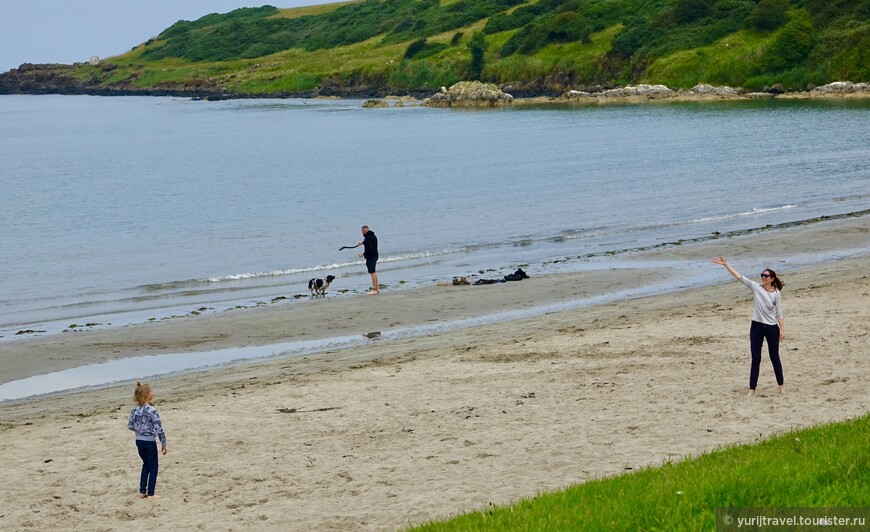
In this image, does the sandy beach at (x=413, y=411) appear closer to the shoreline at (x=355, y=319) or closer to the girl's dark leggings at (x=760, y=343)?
the shoreline at (x=355, y=319)

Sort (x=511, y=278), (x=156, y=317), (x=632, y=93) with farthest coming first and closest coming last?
(x=632, y=93) → (x=511, y=278) → (x=156, y=317)

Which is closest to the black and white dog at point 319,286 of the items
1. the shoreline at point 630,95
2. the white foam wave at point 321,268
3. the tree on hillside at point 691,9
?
the white foam wave at point 321,268

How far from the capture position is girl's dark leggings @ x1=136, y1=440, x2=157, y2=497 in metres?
12.7

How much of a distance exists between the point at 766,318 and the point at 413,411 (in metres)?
5.20

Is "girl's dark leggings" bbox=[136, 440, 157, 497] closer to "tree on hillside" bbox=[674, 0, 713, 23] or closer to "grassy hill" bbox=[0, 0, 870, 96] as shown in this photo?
"grassy hill" bbox=[0, 0, 870, 96]

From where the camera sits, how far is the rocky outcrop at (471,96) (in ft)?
446

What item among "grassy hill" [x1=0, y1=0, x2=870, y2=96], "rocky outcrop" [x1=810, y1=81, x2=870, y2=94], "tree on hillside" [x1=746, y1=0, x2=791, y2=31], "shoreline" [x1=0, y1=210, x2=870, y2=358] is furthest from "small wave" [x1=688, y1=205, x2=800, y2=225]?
"tree on hillside" [x1=746, y1=0, x2=791, y2=31]

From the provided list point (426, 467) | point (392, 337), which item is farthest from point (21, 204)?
point (426, 467)

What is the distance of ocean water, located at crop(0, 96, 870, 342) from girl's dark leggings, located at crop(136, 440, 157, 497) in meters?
13.5

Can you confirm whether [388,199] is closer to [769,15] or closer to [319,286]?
[319,286]

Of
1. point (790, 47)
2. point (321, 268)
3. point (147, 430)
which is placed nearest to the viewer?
point (147, 430)

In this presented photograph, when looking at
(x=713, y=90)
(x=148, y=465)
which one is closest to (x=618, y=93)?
(x=713, y=90)

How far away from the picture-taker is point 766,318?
1502 centimetres

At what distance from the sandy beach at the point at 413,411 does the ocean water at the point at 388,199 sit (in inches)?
290
